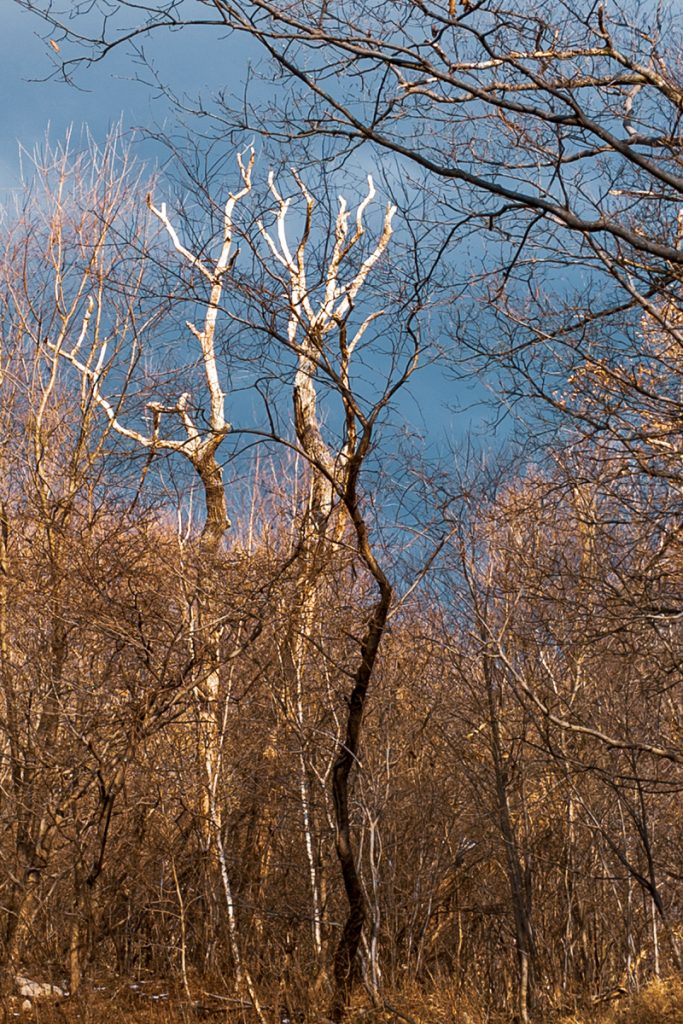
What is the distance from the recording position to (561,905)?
10172mm

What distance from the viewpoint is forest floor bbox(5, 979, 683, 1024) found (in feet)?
22.4

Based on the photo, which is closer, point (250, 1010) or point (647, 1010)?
point (647, 1010)

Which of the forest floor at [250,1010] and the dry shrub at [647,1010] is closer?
the dry shrub at [647,1010]

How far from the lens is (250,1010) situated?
8.38 meters

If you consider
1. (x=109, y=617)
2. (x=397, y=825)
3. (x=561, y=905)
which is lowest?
(x=561, y=905)

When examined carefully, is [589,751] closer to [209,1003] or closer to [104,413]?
[209,1003]

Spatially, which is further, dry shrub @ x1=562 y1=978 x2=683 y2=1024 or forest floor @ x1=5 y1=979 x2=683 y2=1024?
forest floor @ x1=5 y1=979 x2=683 y2=1024

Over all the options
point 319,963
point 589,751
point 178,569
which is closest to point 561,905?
point 589,751

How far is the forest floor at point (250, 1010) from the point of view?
6.82m

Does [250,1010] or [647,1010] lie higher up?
[250,1010]

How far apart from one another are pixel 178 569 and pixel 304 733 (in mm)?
1774

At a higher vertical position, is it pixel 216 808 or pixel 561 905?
pixel 216 808

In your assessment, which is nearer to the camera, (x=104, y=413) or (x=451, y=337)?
(x=451, y=337)

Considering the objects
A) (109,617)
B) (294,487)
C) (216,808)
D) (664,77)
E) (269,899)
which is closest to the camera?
(664,77)
